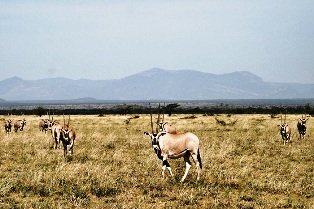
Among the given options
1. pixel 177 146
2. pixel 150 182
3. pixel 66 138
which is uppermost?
pixel 177 146

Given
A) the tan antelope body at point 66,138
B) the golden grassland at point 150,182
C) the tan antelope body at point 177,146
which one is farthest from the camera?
the tan antelope body at point 66,138

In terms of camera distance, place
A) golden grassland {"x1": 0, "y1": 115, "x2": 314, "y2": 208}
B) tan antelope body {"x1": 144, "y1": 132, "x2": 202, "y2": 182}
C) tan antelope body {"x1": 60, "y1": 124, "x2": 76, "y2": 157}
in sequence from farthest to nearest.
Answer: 1. tan antelope body {"x1": 60, "y1": 124, "x2": 76, "y2": 157}
2. tan antelope body {"x1": 144, "y1": 132, "x2": 202, "y2": 182}
3. golden grassland {"x1": 0, "y1": 115, "x2": 314, "y2": 208}

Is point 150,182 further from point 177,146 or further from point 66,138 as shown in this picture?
point 66,138

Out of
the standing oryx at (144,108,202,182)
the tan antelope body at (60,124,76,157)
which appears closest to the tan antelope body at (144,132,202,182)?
the standing oryx at (144,108,202,182)

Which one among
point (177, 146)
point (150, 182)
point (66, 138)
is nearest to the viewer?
point (150, 182)

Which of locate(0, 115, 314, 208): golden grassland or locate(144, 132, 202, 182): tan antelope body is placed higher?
locate(144, 132, 202, 182): tan antelope body

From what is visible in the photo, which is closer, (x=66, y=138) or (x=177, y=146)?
(x=177, y=146)

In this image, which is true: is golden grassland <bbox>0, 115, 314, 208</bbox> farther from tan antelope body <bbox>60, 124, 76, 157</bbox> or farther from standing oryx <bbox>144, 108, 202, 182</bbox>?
standing oryx <bbox>144, 108, 202, 182</bbox>

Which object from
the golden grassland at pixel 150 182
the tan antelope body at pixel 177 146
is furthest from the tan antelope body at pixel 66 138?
the tan antelope body at pixel 177 146

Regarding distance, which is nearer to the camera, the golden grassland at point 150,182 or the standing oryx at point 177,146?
the golden grassland at point 150,182

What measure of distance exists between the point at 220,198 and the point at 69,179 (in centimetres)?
574

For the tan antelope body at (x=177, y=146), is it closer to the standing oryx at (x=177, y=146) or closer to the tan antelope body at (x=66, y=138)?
the standing oryx at (x=177, y=146)

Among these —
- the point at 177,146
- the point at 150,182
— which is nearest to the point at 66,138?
the point at 177,146

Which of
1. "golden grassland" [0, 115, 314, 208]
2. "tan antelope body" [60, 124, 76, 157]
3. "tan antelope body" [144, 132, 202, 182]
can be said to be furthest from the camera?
"tan antelope body" [60, 124, 76, 157]
